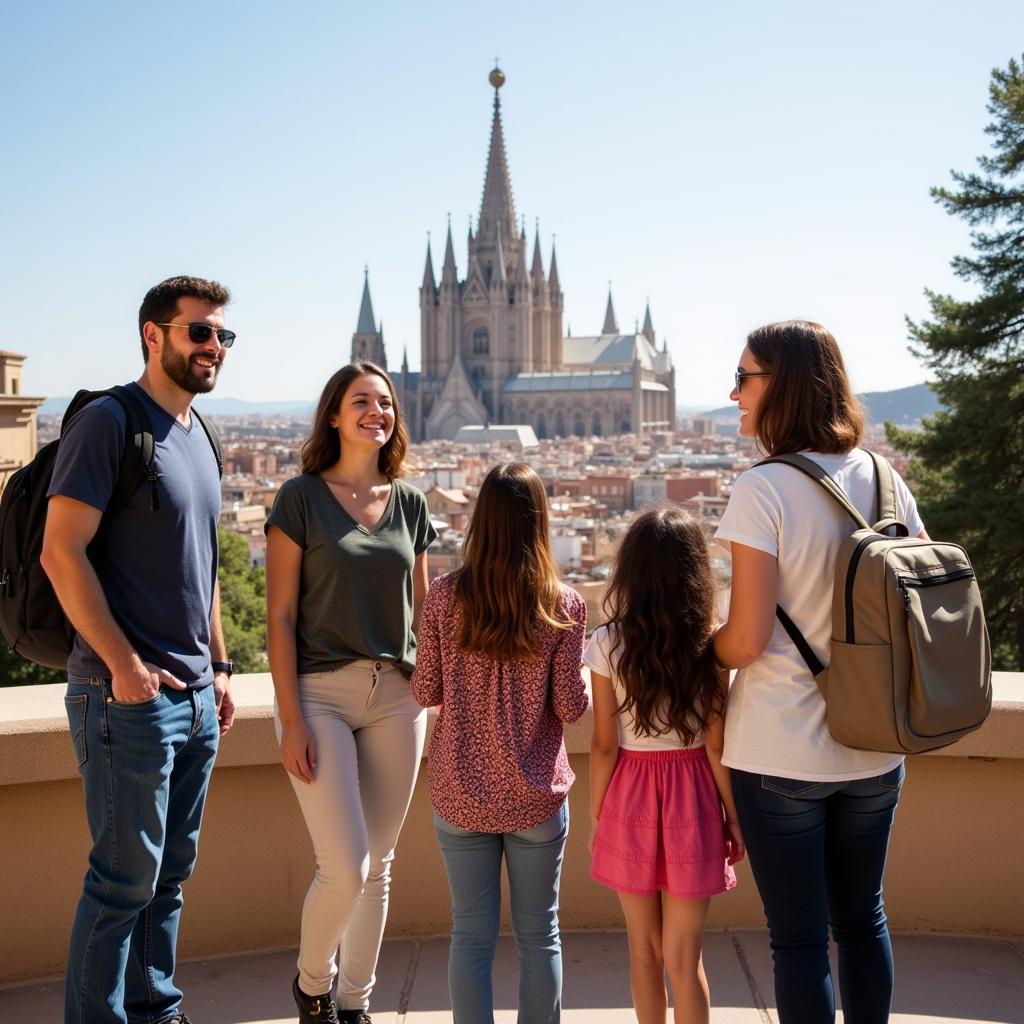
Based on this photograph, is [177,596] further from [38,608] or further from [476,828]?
[476,828]

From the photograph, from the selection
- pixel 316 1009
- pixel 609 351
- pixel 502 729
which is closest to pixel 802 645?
pixel 502 729

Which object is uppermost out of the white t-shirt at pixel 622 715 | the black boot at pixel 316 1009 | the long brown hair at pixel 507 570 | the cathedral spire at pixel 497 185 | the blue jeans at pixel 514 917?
the cathedral spire at pixel 497 185

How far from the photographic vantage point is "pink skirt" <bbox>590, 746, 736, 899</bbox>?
1.85 metres

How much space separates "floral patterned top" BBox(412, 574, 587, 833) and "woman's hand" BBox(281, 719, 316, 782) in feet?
0.72

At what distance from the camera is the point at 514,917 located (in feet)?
6.17

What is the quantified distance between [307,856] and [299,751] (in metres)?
0.61

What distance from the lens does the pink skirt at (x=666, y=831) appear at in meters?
1.85

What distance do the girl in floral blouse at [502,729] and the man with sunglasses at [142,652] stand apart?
40cm

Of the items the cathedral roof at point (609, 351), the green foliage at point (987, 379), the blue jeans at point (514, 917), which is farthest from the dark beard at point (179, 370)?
the cathedral roof at point (609, 351)

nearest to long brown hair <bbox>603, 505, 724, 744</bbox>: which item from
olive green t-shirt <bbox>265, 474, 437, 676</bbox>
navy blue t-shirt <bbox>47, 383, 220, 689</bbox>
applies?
olive green t-shirt <bbox>265, 474, 437, 676</bbox>

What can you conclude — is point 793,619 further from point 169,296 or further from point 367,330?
point 367,330

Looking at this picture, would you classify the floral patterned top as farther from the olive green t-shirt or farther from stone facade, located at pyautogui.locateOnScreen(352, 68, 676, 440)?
stone facade, located at pyautogui.locateOnScreen(352, 68, 676, 440)

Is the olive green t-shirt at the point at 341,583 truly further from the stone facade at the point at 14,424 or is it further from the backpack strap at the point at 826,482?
the stone facade at the point at 14,424

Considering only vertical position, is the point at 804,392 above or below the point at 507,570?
above
